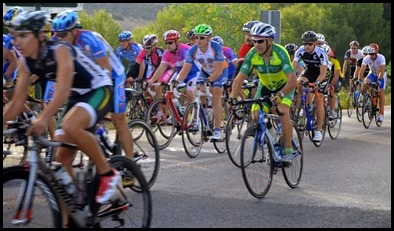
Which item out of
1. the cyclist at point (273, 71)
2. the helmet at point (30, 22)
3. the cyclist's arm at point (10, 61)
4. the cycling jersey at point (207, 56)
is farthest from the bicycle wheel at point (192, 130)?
the helmet at point (30, 22)

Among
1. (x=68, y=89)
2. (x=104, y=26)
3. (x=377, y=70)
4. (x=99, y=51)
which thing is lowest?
(x=377, y=70)

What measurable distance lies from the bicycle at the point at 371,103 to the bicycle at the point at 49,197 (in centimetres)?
1209

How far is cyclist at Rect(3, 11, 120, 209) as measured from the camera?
5422mm

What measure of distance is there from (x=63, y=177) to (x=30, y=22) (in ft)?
3.46

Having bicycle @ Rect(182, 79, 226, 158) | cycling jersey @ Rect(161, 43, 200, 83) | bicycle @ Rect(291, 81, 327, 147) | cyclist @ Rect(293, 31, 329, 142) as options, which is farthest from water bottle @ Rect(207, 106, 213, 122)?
bicycle @ Rect(291, 81, 327, 147)

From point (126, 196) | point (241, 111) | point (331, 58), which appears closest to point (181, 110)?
point (241, 111)

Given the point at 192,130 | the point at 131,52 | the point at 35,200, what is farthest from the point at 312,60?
the point at 35,200

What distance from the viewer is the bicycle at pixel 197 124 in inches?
458

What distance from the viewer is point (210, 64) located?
12.2 meters

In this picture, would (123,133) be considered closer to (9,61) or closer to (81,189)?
(81,189)

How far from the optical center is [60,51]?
5.50 meters

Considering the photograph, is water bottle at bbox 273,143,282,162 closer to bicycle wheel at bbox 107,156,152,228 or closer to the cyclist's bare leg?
the cyclist's bare leg

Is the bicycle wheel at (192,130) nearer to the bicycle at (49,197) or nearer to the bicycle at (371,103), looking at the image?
the bicycle at (49,197)

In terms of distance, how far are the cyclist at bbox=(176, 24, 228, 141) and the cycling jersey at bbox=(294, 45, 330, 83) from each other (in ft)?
6.50
